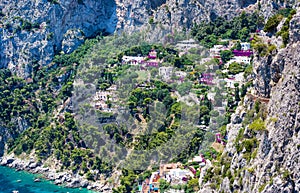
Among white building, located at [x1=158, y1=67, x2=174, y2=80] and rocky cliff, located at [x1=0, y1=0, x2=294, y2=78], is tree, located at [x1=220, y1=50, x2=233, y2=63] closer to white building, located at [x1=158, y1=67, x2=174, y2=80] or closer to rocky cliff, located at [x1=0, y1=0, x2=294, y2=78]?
white building, located at [x1=158, y1=67, x2=174, y2=80]

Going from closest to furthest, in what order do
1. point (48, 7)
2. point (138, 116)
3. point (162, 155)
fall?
point (162, 155) < point (138, 116) < point (48, 7)

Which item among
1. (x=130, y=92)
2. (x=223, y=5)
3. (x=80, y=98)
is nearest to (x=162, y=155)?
(x=130, y=92)

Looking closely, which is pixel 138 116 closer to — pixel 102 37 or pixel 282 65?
pixel 102 37

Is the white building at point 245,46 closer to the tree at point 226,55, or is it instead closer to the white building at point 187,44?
the tree at point 226,55

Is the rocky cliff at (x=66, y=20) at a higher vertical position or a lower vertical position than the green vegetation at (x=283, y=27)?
higher

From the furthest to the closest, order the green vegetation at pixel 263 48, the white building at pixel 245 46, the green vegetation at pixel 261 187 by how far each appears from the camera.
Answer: the white building at pixel 245 46, the green vegetation at pixel 263 48, the green vegetation at pixel 261 187

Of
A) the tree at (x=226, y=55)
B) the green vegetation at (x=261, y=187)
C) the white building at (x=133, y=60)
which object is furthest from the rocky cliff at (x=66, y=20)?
the green vegetation at (x=261, y=187)

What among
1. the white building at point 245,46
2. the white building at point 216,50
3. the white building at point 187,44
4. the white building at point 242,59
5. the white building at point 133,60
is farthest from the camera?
the white building at point 187,44

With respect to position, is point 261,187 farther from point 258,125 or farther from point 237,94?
point 237,94
